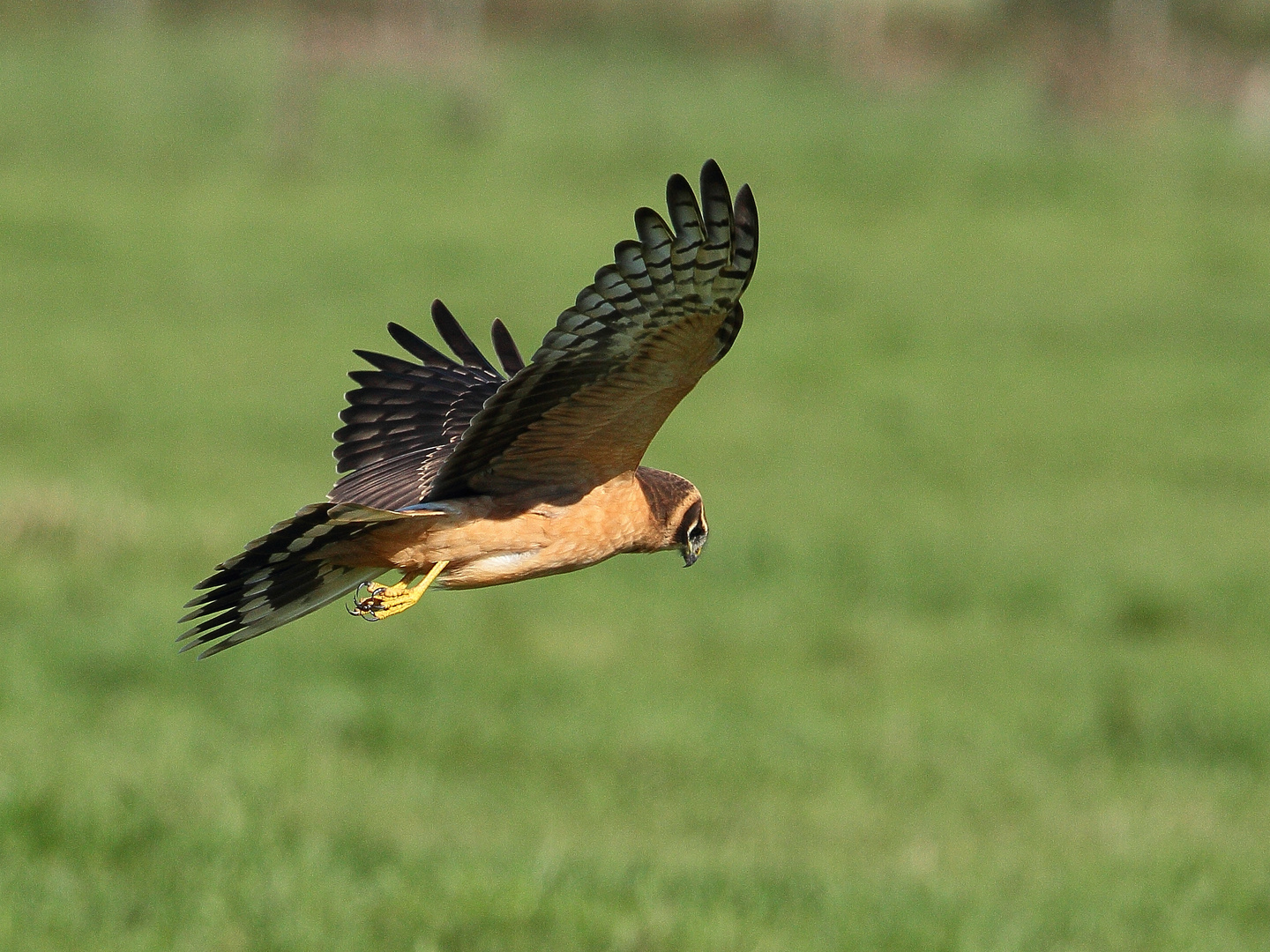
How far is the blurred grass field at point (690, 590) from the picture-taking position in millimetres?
6980

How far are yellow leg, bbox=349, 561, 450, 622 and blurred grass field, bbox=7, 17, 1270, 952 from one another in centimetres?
252

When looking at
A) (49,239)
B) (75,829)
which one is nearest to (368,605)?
(75,829)

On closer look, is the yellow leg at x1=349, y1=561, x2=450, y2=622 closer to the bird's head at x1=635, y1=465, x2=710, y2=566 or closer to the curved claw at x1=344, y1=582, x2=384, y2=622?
the curved claw at x1=344, y1=582, x2=384, y2=622

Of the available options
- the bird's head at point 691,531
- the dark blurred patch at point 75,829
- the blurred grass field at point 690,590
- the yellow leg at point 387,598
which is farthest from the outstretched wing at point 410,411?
the dark blurred patch at point 75,829

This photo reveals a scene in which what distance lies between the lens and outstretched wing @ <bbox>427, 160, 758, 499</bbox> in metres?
3.87

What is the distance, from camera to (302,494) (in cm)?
1297

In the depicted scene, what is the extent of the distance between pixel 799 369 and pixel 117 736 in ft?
35.0

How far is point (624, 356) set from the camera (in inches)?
160

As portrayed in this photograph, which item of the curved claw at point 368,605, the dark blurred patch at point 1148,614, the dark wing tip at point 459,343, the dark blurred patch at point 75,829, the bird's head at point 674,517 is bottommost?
the dark blurred patch at point 1148,614

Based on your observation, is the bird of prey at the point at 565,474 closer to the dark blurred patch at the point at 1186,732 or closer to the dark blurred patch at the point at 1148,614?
the dark blurred patch at the point at 1186,732

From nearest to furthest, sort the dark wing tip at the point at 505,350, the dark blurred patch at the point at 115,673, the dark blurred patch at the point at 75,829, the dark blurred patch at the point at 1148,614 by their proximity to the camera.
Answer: the dark wing tip at the point at 505,350 < the dark blurred patch at the point at 75,829 < the dark blurred patch at the point at 115,673 < the dark blurred patch at the point at 1148,614

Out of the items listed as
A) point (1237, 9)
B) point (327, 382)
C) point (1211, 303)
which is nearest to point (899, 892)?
point (327, 382)

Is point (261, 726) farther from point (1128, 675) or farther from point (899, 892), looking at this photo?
point (1128, 675)

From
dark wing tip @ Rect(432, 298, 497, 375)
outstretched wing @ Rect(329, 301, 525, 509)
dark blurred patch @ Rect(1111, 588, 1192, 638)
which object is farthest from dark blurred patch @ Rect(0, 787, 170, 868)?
dark blurred patch @ Rect(1111, 588, 1192, 638)
